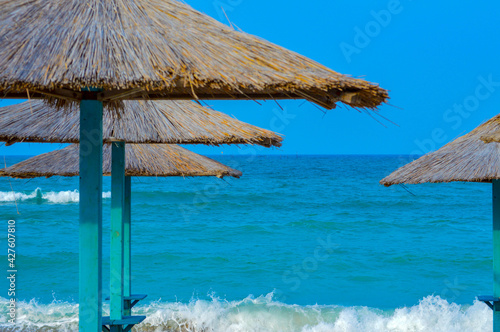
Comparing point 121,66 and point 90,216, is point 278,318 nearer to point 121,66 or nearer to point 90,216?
point 90,216

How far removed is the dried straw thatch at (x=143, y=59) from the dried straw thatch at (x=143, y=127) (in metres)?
A: 1.38

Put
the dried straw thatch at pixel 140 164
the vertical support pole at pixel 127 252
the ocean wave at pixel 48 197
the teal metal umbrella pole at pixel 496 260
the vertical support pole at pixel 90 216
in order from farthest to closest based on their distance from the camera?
1. the ocean wave at pixel 48 197
2. the vertical support pole at pixel 127 252
3. the dried straw thatch at pixel 140 164
4. the teal metal umbrella pole at pixel 496 260
5. the vertical support pole at pixel 90 216

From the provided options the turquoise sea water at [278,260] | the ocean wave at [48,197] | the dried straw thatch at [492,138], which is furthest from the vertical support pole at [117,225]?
the ocean wave at [48,197]

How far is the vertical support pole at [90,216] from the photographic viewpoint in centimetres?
243

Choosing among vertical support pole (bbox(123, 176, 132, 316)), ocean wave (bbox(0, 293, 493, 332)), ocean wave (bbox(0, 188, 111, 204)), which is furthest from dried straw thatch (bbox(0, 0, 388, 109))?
ocean wave (bbox(0, 188, 111, 204))

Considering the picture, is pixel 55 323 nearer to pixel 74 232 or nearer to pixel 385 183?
pixel 385 183

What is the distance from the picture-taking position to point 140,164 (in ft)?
16.6

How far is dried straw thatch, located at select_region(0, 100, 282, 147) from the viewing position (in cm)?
393

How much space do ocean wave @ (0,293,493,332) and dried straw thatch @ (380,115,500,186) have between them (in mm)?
4166

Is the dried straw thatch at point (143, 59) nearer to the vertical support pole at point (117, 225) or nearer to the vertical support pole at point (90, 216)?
the vertical support pole at point (90, 216)

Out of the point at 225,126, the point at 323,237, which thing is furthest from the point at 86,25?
the point at 323,237

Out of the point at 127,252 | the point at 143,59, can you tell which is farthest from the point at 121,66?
the point at 127,252

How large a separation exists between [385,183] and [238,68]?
2720 mm

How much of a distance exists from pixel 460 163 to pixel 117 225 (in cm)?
272
